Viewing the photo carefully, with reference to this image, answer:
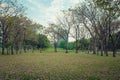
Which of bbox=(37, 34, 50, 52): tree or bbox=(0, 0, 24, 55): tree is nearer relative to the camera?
bbox=(0, 0, 24, 55): tree

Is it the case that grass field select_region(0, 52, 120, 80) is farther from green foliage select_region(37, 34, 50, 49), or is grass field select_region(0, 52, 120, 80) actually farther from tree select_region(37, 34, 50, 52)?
tree select_region(37, 34, 50, 52)

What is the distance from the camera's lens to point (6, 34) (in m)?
58.8

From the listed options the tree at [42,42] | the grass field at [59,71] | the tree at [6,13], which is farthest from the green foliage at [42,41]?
the grass field at [59,71]

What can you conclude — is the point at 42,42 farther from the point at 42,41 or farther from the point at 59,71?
the point at 59,71

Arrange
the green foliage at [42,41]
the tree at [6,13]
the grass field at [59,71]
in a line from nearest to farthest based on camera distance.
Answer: the grass field at [59,71], the tree at [6,13], the green foliage at [42,41]

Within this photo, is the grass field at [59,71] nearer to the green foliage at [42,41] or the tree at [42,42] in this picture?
the green foliage at [42,41]

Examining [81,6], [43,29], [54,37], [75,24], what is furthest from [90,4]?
[54,37]

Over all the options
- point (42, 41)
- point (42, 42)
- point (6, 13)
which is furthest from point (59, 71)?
point (42, 42)

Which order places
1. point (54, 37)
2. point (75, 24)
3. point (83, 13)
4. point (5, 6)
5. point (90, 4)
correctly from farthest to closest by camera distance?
point (54, 37) < point (75, 24) < point (83, 13) < point (90, 4) < point (5, 6)

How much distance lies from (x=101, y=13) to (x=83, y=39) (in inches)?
1835

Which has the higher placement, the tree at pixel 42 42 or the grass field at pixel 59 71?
the tree at pixel 42 42

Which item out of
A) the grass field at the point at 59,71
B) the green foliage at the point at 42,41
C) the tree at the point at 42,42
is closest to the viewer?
the grass field at the point at 59,71

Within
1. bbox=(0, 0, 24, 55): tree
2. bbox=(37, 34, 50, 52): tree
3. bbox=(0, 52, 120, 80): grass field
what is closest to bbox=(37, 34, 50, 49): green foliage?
bbox=(37, 34, 50, 52): tree

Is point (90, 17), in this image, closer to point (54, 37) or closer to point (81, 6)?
point (81, 6)
